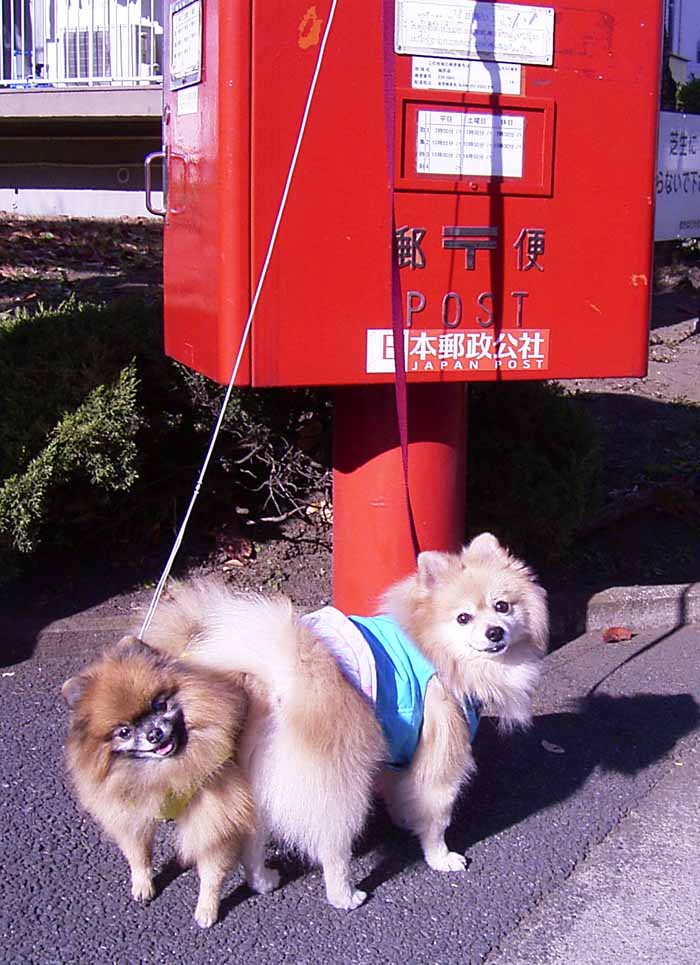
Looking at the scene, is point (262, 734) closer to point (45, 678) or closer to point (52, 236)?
point (45, 678)

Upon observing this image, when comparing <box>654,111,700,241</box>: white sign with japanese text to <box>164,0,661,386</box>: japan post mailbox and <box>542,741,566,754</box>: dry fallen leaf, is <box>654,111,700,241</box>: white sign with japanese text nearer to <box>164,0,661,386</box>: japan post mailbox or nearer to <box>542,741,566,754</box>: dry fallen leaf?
<box>164,0,661,386</box>: japan post mailbox

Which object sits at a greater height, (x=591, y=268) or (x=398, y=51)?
(x=398, y=51)

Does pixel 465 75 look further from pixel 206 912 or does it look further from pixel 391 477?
pixel 206 912

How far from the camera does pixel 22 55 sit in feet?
36.1

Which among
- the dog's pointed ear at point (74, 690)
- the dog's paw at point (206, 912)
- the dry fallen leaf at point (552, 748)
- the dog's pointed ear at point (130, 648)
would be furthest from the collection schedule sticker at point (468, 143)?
the dog's paw at point (206, 912)

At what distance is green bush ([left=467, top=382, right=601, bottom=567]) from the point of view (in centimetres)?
502

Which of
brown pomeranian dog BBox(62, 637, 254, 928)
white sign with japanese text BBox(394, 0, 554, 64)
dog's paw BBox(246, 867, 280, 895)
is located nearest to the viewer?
brown pomeranian dog BBox(62, 637, 254, 928)

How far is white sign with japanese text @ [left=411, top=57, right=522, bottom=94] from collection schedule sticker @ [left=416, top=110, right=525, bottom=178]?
0.08m

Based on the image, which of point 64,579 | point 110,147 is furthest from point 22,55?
point 64,579

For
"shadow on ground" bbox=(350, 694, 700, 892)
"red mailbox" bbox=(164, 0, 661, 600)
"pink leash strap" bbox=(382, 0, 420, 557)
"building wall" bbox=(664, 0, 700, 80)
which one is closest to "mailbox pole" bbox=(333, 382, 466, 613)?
"red mailbox" bbox=(164, 0, 661, 600)

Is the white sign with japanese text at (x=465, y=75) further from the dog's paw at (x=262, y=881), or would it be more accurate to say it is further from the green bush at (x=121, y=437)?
the dog's paw at (x=262, y=881)

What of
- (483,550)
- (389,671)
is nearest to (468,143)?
(483,550)

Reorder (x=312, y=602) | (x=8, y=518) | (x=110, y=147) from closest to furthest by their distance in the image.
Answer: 1. (x=8, y=518)
2. (x=312, y=602)
3. (x=110, y=147)

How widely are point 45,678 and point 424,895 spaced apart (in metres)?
1.90
